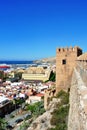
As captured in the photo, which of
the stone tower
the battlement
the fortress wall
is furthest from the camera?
the stone tower

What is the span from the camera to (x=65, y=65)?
2400cm

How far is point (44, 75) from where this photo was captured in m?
95.8

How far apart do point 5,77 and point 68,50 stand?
80907 millimetres

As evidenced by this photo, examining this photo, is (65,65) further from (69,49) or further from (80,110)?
(80,110)

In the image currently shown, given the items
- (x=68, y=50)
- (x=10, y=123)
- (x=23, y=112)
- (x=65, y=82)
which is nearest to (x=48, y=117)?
(x=65, y=82)

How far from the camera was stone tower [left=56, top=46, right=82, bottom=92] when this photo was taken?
2388 cm

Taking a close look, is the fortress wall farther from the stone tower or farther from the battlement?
the stone tower

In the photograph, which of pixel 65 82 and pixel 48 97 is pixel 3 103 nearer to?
pixel 48 97

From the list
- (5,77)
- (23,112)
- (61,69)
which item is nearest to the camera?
(61,69)

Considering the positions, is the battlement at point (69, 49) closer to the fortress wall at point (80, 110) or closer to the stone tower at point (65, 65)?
the stone tower at point (65, 65)

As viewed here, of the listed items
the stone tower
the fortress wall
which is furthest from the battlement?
the fortress wall

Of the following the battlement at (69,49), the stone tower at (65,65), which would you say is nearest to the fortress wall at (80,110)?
the battlement at (69,49)

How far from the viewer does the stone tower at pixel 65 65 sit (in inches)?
940

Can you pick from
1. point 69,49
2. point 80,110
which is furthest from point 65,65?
point 80,110
